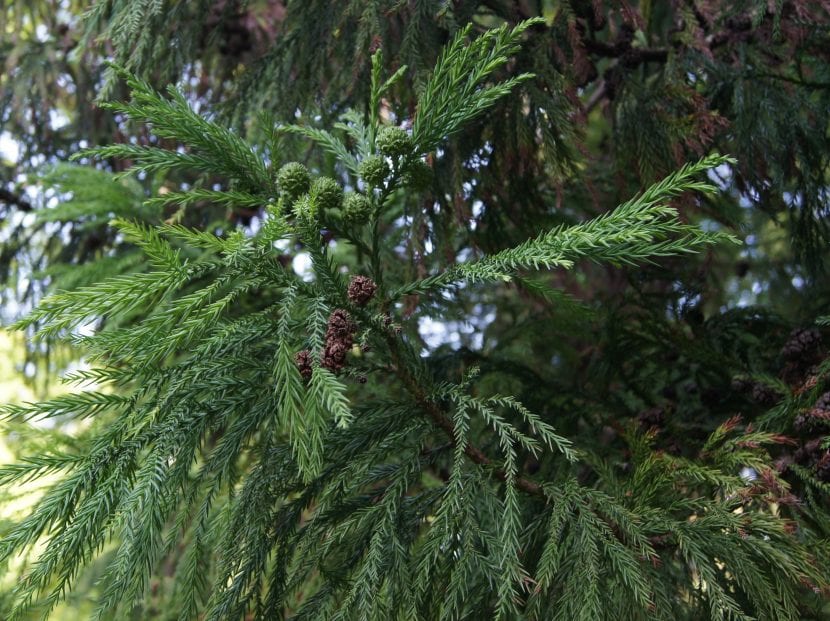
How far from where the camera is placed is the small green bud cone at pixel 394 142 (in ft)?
4.99

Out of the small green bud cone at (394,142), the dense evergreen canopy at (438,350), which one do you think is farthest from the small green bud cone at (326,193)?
the small green bud cone at (394,142)

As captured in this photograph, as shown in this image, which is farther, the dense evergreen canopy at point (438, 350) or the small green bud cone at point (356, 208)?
the small green bud cone at point (356, 208)

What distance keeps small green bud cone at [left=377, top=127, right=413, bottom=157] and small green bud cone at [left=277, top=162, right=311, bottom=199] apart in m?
0.17

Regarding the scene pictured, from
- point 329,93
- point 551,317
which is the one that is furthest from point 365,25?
point 551,317

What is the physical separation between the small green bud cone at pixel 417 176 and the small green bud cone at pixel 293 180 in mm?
219

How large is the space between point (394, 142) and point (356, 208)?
152 millimetres

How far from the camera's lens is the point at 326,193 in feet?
5.03

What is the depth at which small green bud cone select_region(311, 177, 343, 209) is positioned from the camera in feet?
4.98

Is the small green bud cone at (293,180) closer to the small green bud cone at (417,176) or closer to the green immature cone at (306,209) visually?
the green immature cone at (306,209)

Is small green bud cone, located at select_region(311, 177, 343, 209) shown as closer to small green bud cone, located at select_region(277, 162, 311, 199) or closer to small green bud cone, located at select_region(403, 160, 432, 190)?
small green bud cone, located at select_region(277, 162, 311, 199)

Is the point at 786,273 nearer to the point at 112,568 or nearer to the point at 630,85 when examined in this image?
the point at 630,85

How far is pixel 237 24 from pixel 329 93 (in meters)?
1.60

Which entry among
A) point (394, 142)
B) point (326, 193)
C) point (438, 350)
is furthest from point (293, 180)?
point (438, 350)

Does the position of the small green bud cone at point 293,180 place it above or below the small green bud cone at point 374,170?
above
